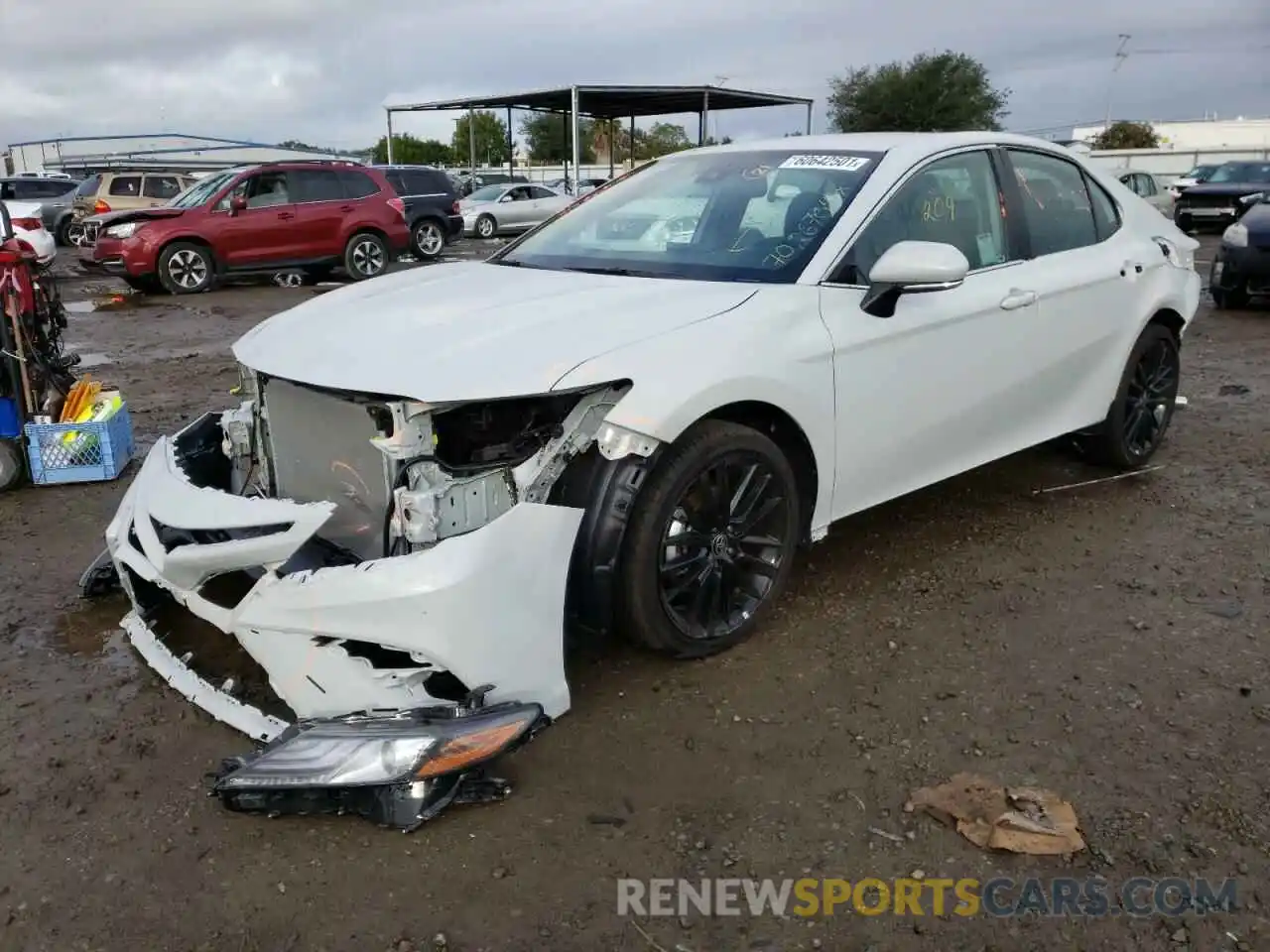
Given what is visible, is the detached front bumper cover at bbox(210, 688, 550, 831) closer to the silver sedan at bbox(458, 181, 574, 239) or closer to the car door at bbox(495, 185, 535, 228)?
the silver sedan at bbox(458, 181, 574, 239)

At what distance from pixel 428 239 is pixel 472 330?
17.4 metres

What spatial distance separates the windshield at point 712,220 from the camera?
11.6 feet

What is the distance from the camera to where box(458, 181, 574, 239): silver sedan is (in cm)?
2467

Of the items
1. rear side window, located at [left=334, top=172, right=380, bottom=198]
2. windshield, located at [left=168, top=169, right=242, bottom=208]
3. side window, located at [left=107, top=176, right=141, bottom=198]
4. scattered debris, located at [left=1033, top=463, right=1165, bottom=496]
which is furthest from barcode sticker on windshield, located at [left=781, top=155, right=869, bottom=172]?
side window, located at [left=107, top=176, right=141, bottom=198]

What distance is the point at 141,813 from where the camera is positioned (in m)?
2.66

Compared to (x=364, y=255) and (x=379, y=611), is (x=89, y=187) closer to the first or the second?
(x=364, y=255)

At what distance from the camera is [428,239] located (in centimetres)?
1956

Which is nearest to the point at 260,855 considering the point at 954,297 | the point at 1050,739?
the point at 1050,739

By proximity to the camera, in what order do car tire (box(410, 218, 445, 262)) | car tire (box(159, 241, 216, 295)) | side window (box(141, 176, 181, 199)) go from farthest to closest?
side window (box(141, 176, 181, 199)), car tire (box(410, 218, 445, 262)), car tire (box(159, 241, 216, 295))

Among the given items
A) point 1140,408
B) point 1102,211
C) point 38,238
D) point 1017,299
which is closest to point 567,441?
point 1017,299

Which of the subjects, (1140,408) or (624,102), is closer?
(1140,408)

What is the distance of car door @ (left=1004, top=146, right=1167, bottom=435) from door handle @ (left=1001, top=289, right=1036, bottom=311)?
0.22ft

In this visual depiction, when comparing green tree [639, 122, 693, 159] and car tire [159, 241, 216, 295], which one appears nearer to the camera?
car tire [159, 241, 216, 295]

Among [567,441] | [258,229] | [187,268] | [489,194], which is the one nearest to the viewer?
[567,441]
